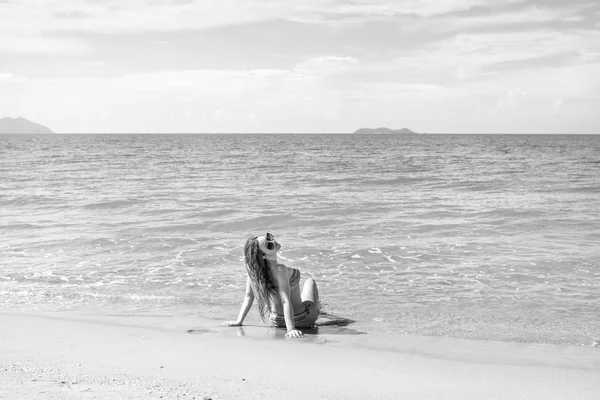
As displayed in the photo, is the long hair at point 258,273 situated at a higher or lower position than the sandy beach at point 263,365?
higher

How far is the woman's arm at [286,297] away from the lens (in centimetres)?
641

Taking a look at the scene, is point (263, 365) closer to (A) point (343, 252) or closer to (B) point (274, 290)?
(B) point (274, 290)

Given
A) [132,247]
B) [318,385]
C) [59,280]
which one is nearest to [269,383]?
[318,385]

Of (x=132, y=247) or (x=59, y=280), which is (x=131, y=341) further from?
(x=132, y=247)

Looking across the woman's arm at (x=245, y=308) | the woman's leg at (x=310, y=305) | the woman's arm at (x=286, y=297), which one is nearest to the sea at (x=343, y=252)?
the woman's arm at (x=245, y=308)

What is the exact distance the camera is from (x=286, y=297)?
6.54 m

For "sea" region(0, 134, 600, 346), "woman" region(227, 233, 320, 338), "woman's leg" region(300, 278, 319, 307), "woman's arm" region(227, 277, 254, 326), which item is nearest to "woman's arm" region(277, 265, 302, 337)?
"woman" region(227, 233, 320, 338)

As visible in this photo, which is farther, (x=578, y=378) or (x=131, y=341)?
(x=131, y=341)

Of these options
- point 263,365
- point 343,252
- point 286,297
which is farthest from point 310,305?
point 343,252

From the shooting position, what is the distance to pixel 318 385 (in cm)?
456

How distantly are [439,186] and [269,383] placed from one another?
1973 centimetres

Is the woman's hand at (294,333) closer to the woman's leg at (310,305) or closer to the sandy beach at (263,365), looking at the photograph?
the sandy beach at (263,365)

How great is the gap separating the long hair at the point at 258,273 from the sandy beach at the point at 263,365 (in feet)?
1.37

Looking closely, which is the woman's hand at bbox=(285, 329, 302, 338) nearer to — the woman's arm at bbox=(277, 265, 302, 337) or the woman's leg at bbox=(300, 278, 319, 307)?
the woman's arm at bbox=(277, 265, 302, 337)
